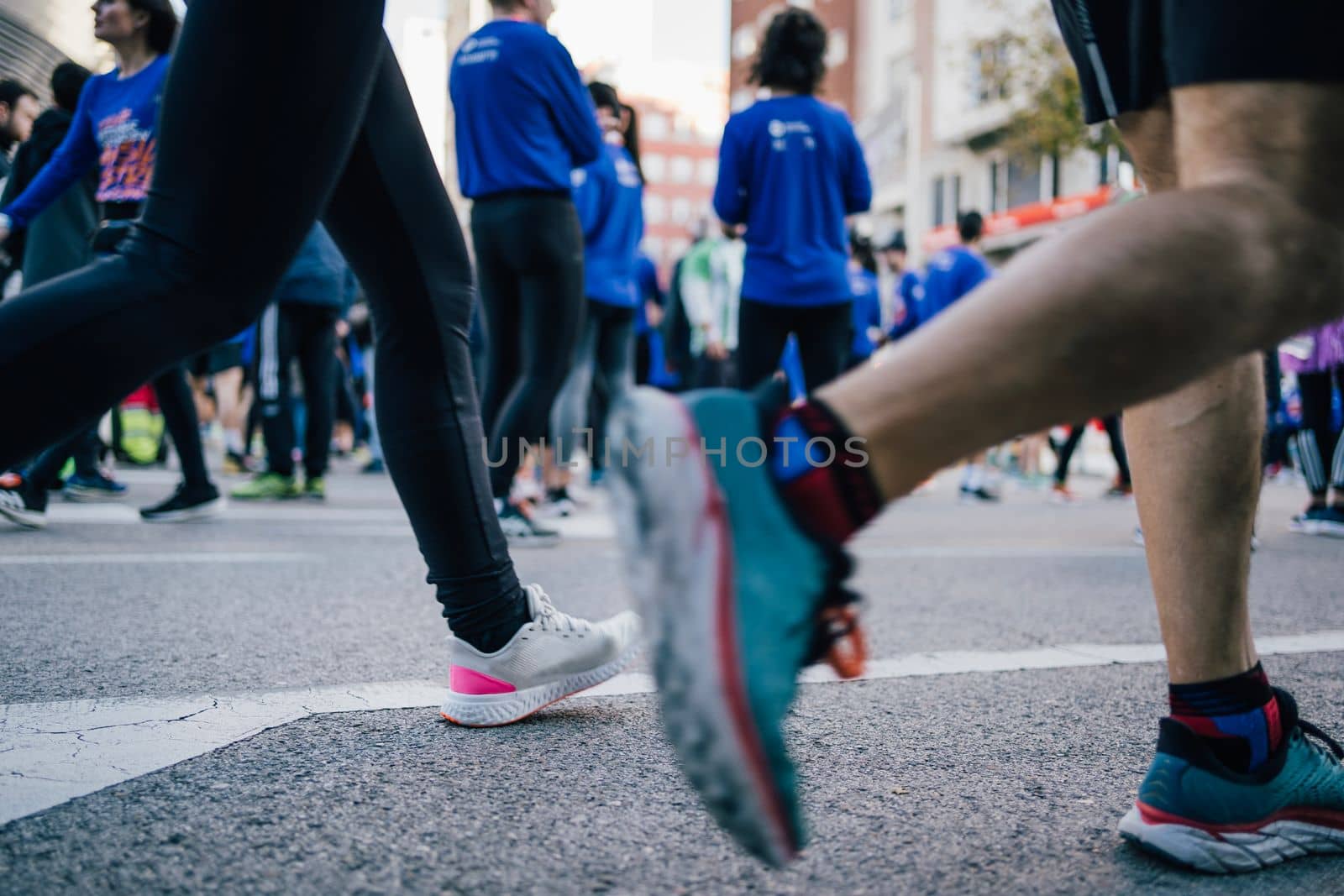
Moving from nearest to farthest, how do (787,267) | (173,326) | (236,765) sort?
(173,326) → (236,765) → (787,267)

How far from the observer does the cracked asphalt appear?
1.10m

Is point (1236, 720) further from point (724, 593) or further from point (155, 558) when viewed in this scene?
point (155, 558)

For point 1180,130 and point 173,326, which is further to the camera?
point 173,326

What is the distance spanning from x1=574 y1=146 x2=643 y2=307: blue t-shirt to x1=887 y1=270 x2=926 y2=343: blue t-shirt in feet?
10.6

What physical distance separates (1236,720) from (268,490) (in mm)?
5294

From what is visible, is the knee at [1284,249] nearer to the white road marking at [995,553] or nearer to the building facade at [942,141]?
the white road marking at [995,553]

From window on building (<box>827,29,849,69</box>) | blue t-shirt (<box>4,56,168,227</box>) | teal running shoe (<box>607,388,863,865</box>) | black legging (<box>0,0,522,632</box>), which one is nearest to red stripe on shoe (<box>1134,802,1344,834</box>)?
teal running shoe (<box>607,388,863,865</box>)

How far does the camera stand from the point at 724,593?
84cm

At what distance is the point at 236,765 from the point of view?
1.38 meters

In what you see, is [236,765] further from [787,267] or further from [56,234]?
[56,234]

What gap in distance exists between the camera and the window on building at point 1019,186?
29.0 metres

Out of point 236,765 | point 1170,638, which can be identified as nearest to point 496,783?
point 236,765

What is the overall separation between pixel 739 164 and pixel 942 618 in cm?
239

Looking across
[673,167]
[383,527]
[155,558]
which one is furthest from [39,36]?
[673,167]
